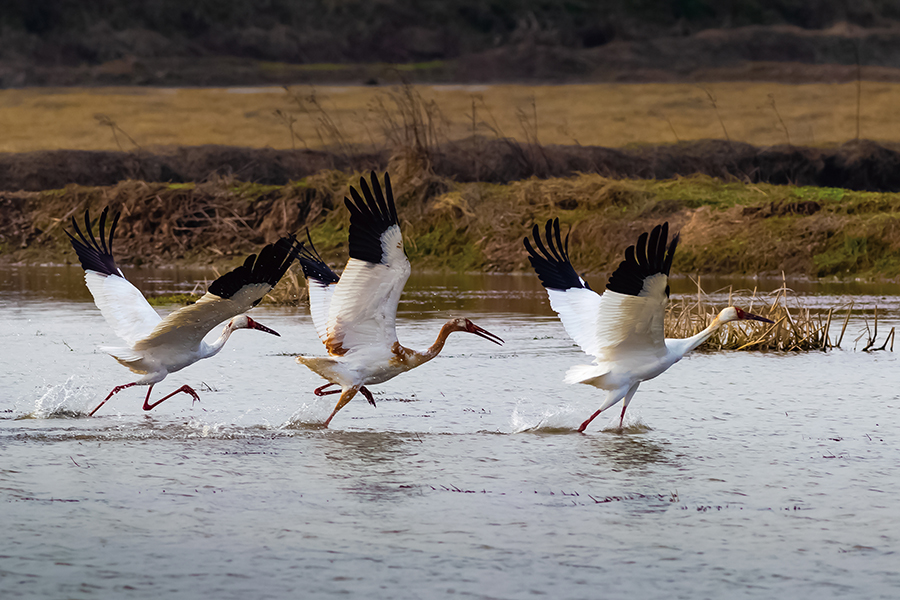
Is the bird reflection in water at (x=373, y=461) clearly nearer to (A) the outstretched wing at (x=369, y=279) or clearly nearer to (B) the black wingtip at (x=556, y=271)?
(A) the outstretched wing at (x=369, y=279)

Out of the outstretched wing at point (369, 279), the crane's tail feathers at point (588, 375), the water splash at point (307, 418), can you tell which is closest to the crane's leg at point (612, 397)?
the crane's tail feathers at point (588, 375)

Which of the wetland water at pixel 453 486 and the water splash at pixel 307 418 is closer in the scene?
the wetland water at pixel 453 486

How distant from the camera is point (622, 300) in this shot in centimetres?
848

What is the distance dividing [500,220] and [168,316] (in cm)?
2052

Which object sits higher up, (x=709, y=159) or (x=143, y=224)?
(x=709, y=159)

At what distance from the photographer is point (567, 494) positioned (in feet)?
A: 22.5

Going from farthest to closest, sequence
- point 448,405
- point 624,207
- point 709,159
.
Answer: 1. point 709,159
2. point 624,207
3. point 448,405

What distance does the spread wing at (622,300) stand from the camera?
26.3 ft

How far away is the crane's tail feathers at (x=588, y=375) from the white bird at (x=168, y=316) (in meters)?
2.28

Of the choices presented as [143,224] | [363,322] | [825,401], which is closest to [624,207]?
[143,224]

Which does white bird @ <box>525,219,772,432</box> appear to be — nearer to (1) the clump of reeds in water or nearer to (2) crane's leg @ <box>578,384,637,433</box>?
(2) crane's leg @ <box>578,384,637,433</box>

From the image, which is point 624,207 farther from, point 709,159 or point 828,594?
point 828,594

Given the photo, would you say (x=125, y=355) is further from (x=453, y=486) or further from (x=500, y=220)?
(x=500, y=220)

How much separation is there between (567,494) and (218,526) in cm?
200
